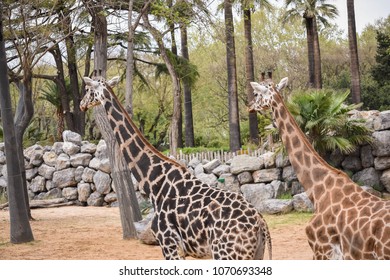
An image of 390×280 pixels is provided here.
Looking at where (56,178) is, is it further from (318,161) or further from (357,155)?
(318,161)

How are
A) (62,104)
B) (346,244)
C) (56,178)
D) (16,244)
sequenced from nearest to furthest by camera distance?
(346,244), (16,244), (62,104), (56,178)

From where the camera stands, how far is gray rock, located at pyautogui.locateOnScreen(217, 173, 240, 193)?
330 inches

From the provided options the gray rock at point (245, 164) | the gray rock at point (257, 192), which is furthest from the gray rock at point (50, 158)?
the gray rock at point (257, 192)

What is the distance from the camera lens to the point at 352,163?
8047 mm

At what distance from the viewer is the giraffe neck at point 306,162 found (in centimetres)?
374

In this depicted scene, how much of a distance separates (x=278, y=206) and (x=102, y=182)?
3.68 metres

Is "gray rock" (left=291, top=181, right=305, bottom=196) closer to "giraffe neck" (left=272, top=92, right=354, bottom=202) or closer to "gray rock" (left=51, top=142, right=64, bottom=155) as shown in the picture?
"giraffe neck" (left=272, top=92, right=354, bottom=202)

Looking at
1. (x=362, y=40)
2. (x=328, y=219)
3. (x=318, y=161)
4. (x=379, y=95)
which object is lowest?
(x=328, y=219)

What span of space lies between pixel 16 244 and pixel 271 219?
2.62 metres

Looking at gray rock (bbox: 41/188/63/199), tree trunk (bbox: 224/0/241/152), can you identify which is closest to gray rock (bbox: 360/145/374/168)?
tree trunk (bbox: 224/0/241/152)

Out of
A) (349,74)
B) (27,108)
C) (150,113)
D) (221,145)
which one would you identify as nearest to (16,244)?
(27,108)

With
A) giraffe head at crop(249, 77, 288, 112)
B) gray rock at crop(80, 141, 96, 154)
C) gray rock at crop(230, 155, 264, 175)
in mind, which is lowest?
gray rock at crop(230, 155, 264, 175)

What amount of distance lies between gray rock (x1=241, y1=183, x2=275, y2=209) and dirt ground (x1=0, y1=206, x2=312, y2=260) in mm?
707
